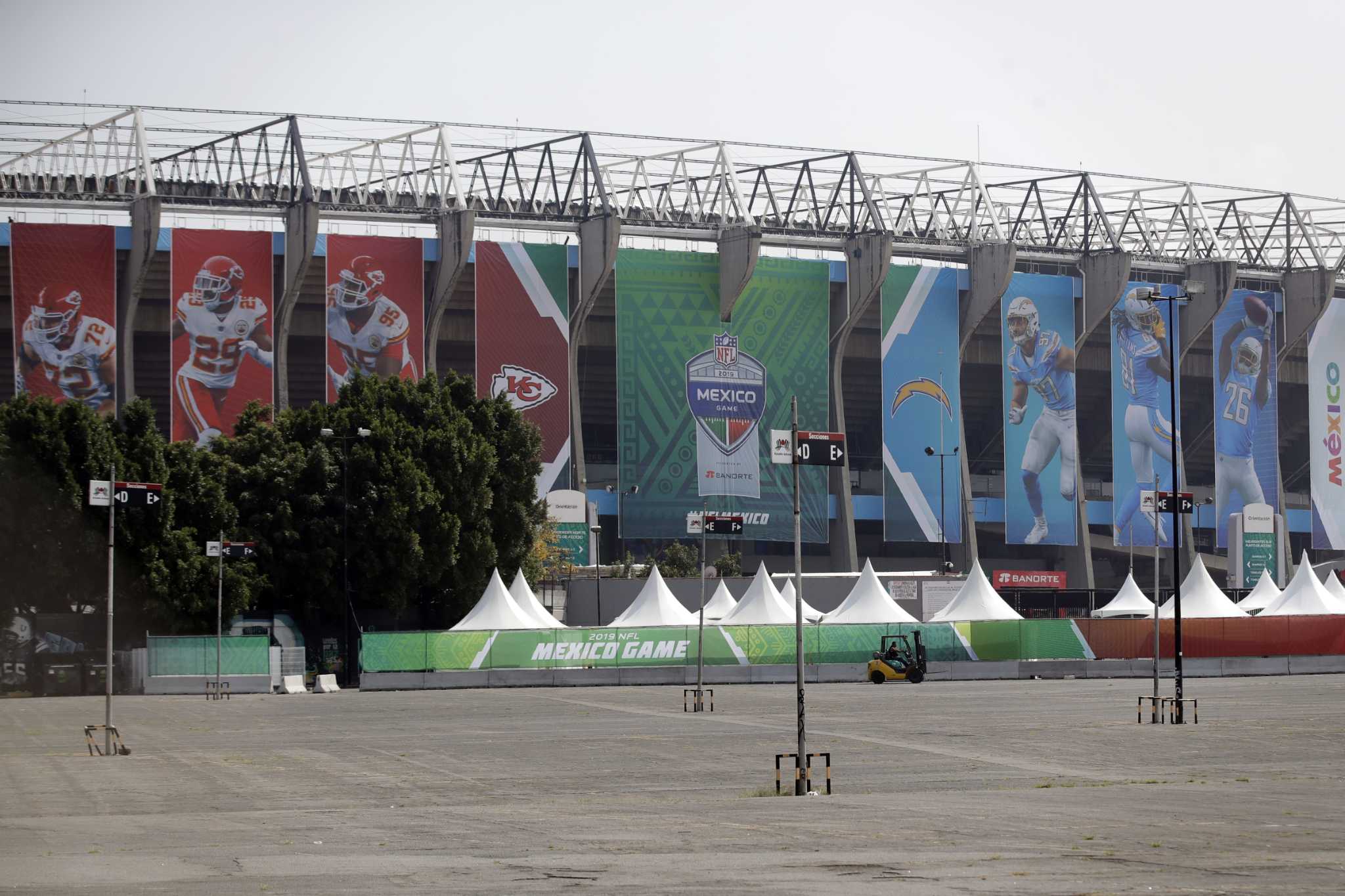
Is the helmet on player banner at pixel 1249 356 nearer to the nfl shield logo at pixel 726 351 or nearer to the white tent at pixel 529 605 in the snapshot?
the nfl shield logo at pixel 726 351

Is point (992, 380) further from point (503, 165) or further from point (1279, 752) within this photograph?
point (1279, 752)

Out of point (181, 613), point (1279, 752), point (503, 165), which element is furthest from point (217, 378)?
point (1279, 752)

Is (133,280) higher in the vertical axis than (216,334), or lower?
higher

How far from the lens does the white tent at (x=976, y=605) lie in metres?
67.4

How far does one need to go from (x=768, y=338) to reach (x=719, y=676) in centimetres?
4042

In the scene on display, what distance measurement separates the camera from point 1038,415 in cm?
10381

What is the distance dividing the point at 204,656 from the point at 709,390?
1701 inches

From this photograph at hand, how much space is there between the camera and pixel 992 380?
114m

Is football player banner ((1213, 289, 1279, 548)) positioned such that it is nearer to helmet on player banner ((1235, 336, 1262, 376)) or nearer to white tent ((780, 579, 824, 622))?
helmet on player banner ((1235, 336, 1262, 376))

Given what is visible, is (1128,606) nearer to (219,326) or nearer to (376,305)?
(376,305)

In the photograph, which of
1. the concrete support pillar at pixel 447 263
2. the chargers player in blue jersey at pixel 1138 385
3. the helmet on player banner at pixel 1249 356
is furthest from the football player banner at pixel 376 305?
the helmet on player banner at pixel 1249 356

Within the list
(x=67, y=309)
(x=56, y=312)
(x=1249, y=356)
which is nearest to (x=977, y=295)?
(x=1249, y=356)

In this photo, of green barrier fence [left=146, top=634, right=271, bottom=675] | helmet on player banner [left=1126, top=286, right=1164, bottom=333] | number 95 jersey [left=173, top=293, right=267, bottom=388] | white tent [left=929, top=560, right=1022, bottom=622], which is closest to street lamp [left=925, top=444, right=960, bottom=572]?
helmet on player banner [left=1126, top=286, right=1164, bottom=333]

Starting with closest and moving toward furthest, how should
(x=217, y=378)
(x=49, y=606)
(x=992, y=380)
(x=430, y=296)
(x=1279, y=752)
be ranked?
(x=1279, y=752) < (x=49, y=606) < (x=217, y=378) < (x=430, y=296) < (x=992, y=380)
